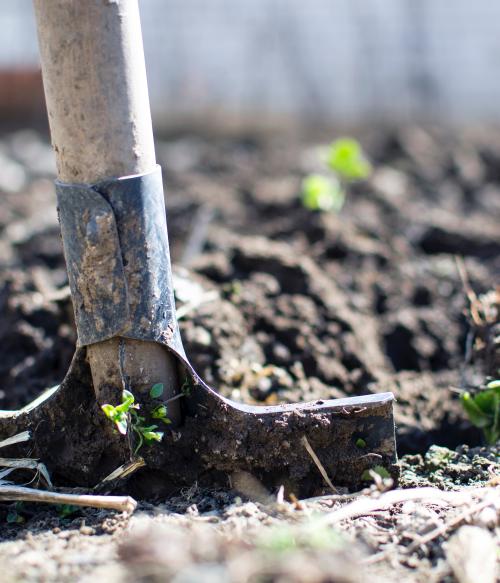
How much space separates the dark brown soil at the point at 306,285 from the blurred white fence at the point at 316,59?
2.55 m

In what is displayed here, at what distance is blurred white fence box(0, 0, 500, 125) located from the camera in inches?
292

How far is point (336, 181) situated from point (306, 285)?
5.95 ft

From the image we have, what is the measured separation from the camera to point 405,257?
3.52 metres

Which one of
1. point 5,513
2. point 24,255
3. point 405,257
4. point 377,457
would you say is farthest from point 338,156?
point 5,513

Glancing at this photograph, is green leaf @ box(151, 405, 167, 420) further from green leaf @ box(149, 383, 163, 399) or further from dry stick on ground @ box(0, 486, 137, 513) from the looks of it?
dry stick on ground @ box(0, 486, 137, 513)

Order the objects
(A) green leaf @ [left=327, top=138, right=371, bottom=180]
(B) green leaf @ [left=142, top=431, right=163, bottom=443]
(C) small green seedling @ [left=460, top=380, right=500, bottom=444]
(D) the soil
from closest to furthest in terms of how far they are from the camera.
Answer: (D) the soil < (B) green leaf @ [left=142, top=431, right=163, bottom=443] < (C) small green seedling @ [left=460, top=380, right=500, bottom=444] < (A) green leaf @ [left=327, top=138, right=371, bottom=180]

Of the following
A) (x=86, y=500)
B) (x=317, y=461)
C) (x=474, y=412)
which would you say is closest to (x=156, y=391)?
(x=86, y=500)

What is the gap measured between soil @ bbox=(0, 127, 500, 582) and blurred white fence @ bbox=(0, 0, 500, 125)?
2.17 metres

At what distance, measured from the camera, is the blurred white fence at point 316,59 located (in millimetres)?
7426

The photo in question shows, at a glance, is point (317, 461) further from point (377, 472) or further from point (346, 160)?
point (346, 160)

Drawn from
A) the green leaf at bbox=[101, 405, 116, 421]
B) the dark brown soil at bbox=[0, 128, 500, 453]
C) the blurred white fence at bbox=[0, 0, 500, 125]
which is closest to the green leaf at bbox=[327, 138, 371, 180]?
the dark brown soil at bbox=[0, 128, 500, 453]

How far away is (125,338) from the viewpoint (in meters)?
1.69

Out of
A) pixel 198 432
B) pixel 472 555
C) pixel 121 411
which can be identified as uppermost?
pixel 121 411

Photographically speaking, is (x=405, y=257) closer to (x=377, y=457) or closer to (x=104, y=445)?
(x=377, y=457)
